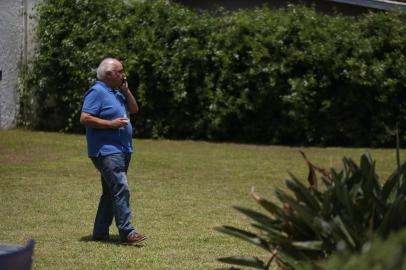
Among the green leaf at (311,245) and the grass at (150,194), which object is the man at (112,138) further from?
the green leaf at (311,245)

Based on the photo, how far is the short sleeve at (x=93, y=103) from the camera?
925 centimetres

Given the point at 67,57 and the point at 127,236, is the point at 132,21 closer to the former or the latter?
the point at 67,57

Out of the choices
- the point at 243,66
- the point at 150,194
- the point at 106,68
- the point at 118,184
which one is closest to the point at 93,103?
the point at 106,68

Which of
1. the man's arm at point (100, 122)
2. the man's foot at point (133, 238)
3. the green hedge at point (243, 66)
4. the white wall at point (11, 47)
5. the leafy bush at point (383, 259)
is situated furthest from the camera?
the white wall at point (11, 47)

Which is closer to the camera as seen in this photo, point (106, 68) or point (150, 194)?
point (106, 68)

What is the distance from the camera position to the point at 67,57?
19.6m

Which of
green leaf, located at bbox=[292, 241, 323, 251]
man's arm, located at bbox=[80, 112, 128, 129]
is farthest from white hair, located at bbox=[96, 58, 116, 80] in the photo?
green leaf, located at bbox=[292, 241, 323, 251]

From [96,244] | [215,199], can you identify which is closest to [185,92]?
[215,199]

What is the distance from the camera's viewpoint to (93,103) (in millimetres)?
9305

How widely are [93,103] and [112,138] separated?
1.30ft

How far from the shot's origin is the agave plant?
533cm

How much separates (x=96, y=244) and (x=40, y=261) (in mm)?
955

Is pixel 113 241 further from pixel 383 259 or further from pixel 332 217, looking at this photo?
pixel 383 259

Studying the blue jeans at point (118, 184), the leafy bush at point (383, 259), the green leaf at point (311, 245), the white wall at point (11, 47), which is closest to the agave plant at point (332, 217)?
the green leaf at point (311, 245)
